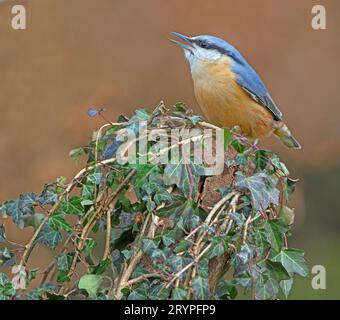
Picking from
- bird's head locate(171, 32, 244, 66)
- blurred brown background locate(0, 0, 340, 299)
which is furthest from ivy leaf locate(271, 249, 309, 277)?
blurred brown background locate(0, 0, 340, 299)

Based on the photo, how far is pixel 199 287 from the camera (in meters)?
1.37

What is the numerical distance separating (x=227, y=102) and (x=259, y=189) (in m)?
1.14

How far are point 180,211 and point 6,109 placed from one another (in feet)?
9.63

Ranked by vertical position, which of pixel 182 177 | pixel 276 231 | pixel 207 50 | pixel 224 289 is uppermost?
pixel 207 50

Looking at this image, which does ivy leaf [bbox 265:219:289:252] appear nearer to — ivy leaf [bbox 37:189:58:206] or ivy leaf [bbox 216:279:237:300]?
ivy leaf [bbox 216:279:237:300]

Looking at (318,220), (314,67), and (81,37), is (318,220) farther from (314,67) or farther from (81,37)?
(81,37)

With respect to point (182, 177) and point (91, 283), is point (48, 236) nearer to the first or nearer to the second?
point (91, 283)

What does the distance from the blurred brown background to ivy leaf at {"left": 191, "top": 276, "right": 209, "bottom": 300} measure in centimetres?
276

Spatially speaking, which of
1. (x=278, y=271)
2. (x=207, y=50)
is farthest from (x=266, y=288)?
(x=207, y=50)

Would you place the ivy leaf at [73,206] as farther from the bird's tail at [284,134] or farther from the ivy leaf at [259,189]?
the bird's tail at [284,134]

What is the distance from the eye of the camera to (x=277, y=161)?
163 centimetres

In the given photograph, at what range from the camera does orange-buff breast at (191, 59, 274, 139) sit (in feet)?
8.66

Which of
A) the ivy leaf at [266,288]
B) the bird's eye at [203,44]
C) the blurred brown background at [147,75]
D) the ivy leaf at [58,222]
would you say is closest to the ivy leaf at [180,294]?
the ivy leaf at [266,288]

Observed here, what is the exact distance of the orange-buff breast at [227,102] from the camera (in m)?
2.64
